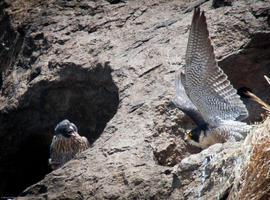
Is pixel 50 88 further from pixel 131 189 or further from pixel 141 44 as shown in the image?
pixel 131 189

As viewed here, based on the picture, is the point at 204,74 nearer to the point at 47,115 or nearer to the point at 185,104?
the point at 185,104

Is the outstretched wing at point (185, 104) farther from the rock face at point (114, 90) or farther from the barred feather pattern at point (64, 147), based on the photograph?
the barred feather pattern at point (64, 147)

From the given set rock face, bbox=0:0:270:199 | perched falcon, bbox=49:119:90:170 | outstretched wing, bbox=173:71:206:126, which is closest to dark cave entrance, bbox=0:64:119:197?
rock face, bbox=0:0:270:199

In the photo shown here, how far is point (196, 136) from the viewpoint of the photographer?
7.03 meters

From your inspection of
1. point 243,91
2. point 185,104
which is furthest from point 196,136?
point 243,91

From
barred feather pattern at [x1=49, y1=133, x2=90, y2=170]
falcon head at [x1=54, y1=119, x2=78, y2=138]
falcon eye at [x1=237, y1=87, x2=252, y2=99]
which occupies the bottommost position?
barred feather pattern at [x1=49, y1=133, x2=90, y2=170]

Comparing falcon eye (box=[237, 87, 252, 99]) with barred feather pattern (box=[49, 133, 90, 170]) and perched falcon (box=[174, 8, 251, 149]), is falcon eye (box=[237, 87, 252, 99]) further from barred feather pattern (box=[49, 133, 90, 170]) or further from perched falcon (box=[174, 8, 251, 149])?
barred feather pattern (box=[49, 133, 90, 170])

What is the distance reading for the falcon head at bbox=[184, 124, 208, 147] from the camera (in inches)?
276

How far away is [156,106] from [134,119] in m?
0.18

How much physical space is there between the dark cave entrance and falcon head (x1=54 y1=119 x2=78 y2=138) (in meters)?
0.26

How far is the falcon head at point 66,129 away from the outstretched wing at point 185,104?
3.74ft

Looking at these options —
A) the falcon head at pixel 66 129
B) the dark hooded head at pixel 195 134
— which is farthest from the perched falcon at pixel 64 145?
the dark hooded head at pixel 195 134

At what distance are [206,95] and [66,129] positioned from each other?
1.39m

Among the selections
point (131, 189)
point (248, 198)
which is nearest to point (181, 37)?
point (131, 189)
